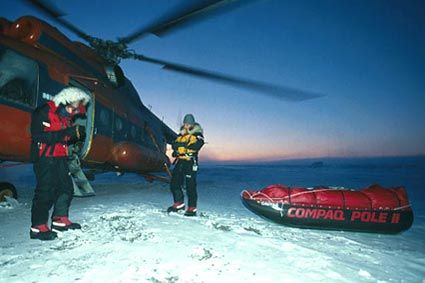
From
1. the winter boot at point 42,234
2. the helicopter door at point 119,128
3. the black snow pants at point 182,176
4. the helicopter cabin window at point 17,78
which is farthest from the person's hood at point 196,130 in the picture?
the winter boot at point 42,234

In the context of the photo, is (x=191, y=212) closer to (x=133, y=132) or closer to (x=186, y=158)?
(x=186, y=158)

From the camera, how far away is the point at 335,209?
448 centimetres

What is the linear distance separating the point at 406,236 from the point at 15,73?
23.8ft

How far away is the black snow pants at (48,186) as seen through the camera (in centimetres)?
353

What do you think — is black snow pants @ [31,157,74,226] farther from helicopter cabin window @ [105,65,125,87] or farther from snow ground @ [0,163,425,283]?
helicopter cabin window @ [105,65,125,87]

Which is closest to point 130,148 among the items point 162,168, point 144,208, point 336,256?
Result: point 144,208

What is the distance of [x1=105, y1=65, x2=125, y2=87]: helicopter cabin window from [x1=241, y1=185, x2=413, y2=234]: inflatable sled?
4.74 meters

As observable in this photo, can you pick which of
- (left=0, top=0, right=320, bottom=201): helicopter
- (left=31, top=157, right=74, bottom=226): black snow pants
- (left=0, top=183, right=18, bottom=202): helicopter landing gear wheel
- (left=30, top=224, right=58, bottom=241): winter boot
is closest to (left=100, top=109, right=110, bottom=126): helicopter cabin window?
(left=0, top=0, right=320, bottom=201): helicopter

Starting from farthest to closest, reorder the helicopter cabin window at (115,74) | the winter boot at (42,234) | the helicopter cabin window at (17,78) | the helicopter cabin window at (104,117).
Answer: the helicopter cabin window at (115,74) → the helicopter cabin window at (104,117) → the helicopter cabin window at (17,78) → the winter boot at (42,234)

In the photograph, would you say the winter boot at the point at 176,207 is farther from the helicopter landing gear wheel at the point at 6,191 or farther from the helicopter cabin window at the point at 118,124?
the helicopter landing gear wheel at the point at 6,191

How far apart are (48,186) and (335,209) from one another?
422 cm

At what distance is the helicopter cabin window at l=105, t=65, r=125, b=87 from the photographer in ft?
23.1

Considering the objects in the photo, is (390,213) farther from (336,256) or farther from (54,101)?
(54,101)

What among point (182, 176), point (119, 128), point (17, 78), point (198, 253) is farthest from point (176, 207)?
point (17, 78)
